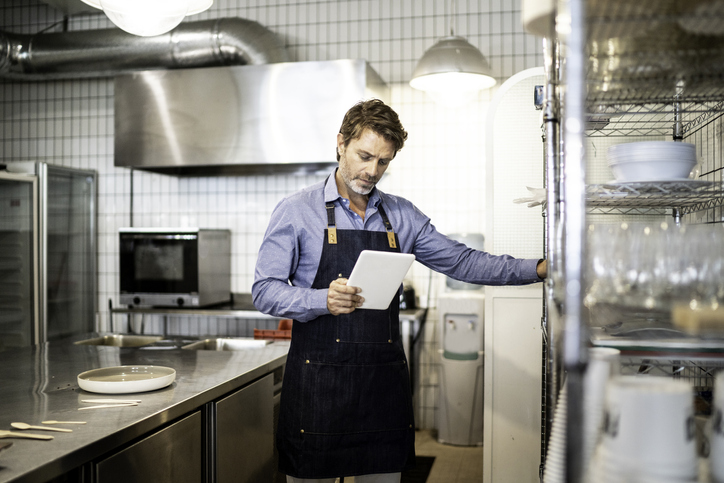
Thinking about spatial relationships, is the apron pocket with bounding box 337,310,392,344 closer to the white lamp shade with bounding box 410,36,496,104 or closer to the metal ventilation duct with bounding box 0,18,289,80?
the white lamp shade with bounding box 410,36,496,104

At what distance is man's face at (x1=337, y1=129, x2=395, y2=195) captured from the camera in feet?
6.62

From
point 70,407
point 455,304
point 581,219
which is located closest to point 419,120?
point 455,304

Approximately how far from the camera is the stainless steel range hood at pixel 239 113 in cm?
393

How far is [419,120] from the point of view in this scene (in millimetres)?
4434

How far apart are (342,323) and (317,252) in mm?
245

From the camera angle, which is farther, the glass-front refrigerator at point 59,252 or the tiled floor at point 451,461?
the glass-front refrigerator at point 59,252

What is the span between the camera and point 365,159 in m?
2.03

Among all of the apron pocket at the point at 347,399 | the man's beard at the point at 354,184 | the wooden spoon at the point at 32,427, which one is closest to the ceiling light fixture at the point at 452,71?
the man's beard at the point at 354,184

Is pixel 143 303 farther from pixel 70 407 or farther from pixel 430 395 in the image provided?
pixel 70 407

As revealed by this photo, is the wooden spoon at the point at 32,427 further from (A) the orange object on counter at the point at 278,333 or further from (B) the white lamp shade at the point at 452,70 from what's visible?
(B) the white lamp shade at the point at 452,70

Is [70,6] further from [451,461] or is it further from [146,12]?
[451,461]

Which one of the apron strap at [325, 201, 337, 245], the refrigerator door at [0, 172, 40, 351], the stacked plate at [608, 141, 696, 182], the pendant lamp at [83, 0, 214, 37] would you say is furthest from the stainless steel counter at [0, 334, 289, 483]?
the refrigerator door at [0, 172, 40, 351]

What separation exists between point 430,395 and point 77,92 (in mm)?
3495

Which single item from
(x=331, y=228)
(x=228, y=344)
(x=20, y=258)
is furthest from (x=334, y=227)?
(x=20, y=258)
